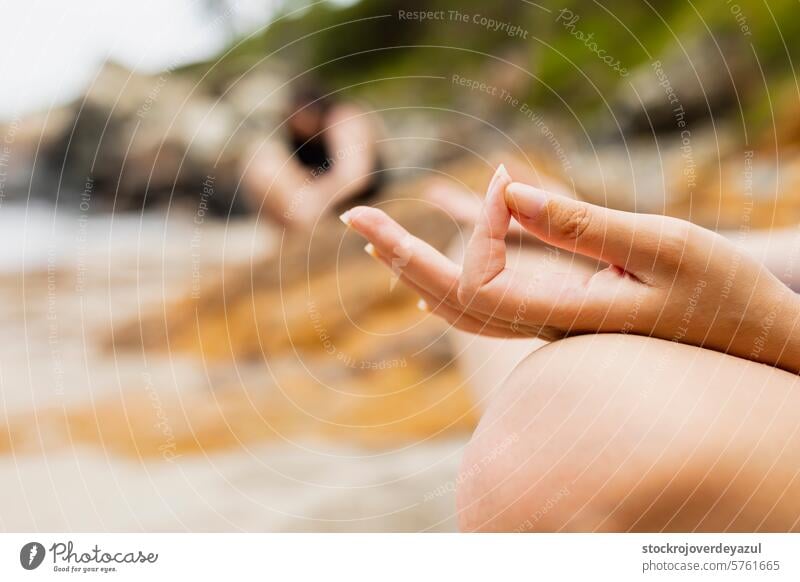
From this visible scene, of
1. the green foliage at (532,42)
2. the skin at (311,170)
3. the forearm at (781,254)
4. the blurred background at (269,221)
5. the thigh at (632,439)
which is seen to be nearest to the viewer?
the thigh at (632,439)

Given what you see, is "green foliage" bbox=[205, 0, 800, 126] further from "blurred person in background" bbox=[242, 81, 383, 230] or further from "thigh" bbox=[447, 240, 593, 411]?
"thigh" bbox=[447, 240, 593, 411]

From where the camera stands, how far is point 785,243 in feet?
1.66

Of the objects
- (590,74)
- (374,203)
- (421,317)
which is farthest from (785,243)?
(590,74)

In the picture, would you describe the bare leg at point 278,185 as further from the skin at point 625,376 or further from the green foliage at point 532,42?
the skin at point 625,376

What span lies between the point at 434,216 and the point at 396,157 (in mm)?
550

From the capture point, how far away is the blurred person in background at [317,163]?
4.65ft

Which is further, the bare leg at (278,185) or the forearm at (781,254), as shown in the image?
the bare leg at (278,185)

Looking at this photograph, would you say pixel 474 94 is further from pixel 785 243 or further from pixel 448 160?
pixel 785 243

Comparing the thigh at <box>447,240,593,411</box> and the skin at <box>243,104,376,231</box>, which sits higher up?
the skin at <box>243,104,376,231</box>

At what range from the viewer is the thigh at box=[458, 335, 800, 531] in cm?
29

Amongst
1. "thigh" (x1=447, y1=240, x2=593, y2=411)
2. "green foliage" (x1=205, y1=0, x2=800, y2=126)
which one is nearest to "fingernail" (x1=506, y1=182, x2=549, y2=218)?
"thigh" (x1=447, y1=240, x2=593, y2=411)

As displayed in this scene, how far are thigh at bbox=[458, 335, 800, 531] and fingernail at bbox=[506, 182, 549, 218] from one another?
0.06m
